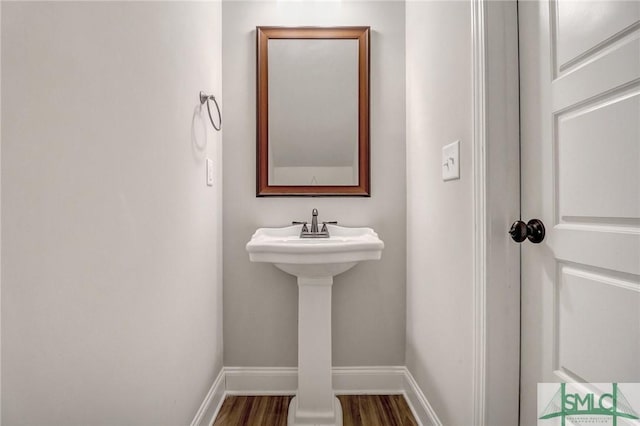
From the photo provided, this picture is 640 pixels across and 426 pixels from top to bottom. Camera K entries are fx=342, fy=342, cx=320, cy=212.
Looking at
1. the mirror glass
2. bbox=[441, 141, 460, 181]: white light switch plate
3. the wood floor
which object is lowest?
the wood floor

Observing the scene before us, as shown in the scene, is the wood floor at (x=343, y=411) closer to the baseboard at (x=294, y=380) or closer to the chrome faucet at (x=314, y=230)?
the baseboard at (x=294, y=380)

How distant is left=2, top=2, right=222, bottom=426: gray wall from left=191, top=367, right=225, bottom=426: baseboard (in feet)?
0.30

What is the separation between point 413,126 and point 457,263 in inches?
31.5

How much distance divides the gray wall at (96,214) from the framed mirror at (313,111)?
558mm

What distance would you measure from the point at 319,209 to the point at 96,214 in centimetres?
116

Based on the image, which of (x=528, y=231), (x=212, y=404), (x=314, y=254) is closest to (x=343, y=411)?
(x=212, y=404)

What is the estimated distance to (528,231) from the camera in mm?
922

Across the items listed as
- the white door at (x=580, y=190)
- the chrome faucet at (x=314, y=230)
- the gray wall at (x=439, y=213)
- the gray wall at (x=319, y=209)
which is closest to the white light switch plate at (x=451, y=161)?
the gray wall at (x=439, y=213)

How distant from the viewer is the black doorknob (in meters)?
0.90

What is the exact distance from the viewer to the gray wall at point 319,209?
181cm

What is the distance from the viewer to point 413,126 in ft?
5.63

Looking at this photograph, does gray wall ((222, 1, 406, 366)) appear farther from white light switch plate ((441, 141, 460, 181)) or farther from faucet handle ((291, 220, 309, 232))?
white light switch plate ((441, 141, 460, 181))

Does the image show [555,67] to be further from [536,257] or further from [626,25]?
[536,257]
